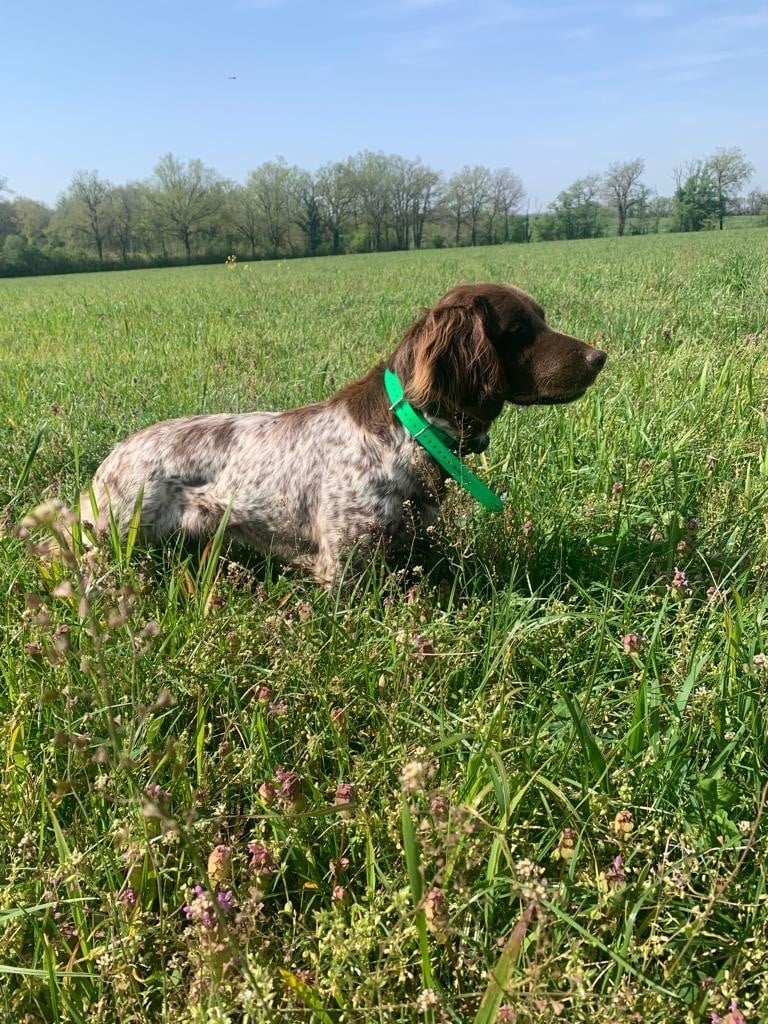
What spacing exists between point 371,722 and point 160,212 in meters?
93.7

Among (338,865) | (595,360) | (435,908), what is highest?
(595,360)

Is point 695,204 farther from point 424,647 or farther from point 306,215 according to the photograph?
point 424,647

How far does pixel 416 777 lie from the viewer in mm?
1004

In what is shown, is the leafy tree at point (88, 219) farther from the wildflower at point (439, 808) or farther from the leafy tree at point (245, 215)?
the wildflower at point (439, 808)

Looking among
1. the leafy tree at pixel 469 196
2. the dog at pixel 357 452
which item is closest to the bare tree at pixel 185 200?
the leafy tree at pixel 469 196

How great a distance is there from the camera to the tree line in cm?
8219

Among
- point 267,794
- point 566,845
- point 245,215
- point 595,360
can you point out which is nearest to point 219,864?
point 267,794

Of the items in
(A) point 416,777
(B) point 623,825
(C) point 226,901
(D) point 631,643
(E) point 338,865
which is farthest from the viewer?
(D) point 631,643

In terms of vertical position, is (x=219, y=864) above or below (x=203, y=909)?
below

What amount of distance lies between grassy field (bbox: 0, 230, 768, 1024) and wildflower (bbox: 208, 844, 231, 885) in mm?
19

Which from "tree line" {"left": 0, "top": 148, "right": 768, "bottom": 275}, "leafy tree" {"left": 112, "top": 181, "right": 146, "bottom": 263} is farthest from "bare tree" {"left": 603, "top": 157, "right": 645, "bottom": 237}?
"leafy tree" {"left": 112, "top": 181, "right": 146, "bottom": 263}

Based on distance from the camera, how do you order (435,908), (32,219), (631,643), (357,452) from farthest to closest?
(32,219) → (357,452) → (631,643) → (435,908)

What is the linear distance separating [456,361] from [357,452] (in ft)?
2.08

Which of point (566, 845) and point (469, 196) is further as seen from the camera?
point (469, 196)
